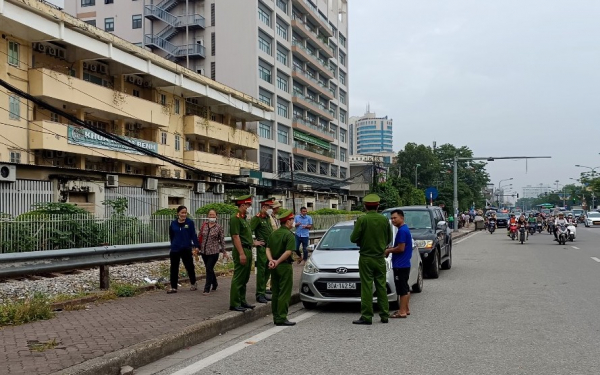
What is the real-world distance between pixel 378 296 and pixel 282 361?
2.50m

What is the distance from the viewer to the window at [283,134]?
5384 centimetres

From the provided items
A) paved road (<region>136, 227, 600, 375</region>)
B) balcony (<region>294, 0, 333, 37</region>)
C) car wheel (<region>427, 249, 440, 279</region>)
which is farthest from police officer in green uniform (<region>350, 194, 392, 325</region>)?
balcony (<region>294, 0, 333, 37</region>)

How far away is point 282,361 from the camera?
19.7 feet

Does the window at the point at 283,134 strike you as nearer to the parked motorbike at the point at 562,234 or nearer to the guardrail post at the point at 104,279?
the parked motorbike at the point at 562,234

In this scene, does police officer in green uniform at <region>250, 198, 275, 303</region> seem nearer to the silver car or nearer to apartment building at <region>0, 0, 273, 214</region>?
the silver car

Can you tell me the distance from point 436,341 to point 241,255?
2867 millimetres

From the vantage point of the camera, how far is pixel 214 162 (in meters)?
40.6

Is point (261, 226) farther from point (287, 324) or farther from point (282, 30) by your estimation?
point (282, 30)

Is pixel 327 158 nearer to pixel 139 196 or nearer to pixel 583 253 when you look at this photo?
pixel 139 196

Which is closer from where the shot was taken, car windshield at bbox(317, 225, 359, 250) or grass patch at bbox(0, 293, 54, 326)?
grass patch at bbox(0, 293, 54, 326)

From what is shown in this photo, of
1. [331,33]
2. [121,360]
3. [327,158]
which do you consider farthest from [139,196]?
[331,33]

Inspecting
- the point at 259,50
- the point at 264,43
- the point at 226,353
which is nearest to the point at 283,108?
the point at 264,43

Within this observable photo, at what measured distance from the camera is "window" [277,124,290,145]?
53.8m

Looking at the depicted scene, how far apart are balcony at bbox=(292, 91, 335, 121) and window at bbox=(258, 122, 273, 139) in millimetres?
6293
